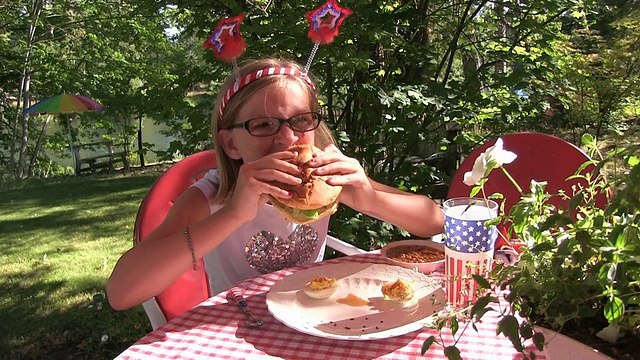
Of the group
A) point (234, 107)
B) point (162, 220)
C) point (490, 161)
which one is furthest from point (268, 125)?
point (490, 161)

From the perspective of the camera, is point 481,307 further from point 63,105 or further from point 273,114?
point 63,105

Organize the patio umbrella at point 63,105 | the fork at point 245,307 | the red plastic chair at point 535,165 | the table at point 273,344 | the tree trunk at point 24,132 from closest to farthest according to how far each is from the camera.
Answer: the table at point 273,344 < the fork at point 245,307 < the red plastic chair at point 535,165 < the patio umbrella at point 63,105 < the tree trunk at point 24,132

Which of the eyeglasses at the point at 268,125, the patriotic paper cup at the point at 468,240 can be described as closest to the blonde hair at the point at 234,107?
the eyeglasses at the point at 268,125

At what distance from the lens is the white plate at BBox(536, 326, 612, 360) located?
27.3 inches

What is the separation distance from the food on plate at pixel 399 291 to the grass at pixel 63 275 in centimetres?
245

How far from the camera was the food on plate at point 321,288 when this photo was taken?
134 centimetres

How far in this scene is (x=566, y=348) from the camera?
0.73 m

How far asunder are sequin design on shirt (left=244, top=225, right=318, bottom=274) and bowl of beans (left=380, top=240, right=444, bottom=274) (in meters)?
0.43

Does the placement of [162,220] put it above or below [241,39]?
below

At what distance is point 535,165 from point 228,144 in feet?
4.13

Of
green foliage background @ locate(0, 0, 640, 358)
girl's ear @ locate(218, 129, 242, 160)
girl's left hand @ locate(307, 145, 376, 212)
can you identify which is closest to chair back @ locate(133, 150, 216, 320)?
girl's ear @ locate(218, 129, 242, 160)

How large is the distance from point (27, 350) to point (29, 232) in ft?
11.1

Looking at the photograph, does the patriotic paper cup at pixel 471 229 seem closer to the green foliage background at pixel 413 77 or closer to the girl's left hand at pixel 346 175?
the girl's left hand at pixel 346 175

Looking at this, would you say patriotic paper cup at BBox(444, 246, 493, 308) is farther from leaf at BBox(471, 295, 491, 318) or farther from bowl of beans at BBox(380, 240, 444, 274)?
leaf at BBox(471, 295, 491, 318)
